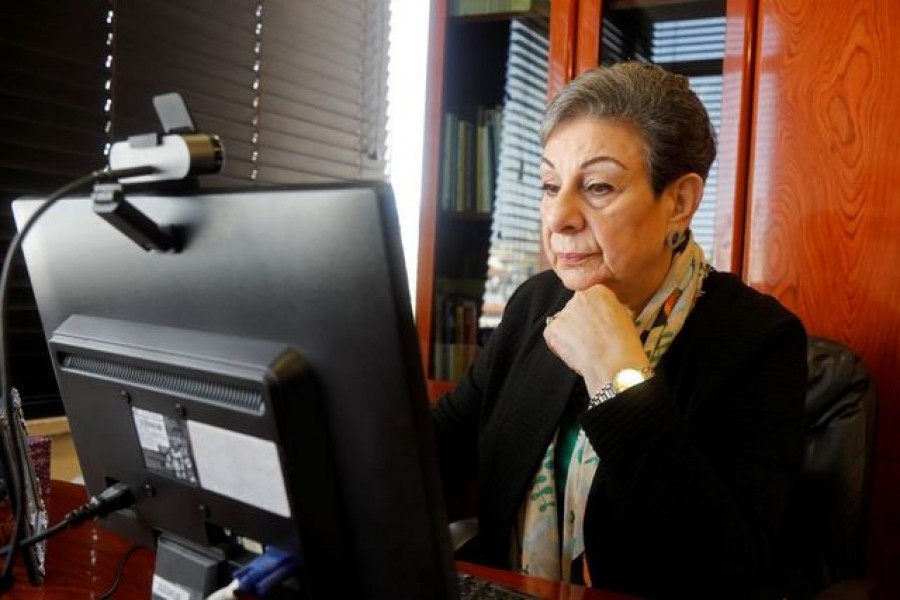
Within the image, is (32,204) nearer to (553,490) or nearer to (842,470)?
(553,490)

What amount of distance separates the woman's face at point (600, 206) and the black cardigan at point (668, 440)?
15 centimetres

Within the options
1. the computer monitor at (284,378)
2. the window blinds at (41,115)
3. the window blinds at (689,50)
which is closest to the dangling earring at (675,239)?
the window blinds at (689,50)

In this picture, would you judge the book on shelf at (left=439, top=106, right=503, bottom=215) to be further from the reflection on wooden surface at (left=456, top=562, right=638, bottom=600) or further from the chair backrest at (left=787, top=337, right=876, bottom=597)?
the reflection on wooden surface at (left=456, top=562, right=638, bottom=600)

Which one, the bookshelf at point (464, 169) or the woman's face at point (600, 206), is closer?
the woman's face at point (600, 206)

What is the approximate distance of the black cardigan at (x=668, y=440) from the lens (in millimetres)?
951

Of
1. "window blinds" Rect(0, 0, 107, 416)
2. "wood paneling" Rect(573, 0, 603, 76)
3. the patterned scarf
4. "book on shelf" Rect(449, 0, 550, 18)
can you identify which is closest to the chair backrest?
the patterned scarf

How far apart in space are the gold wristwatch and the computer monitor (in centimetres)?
50

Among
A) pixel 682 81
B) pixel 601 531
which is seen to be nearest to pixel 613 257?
pixel 682 81

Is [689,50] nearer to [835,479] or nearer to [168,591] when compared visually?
[835,479]

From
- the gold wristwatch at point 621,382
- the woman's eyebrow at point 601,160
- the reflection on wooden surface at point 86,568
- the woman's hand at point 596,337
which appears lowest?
the reflection on wooden surface at point 86,568

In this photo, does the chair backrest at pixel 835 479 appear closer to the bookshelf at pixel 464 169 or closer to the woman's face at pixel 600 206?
the woman's face at pixel 600 206

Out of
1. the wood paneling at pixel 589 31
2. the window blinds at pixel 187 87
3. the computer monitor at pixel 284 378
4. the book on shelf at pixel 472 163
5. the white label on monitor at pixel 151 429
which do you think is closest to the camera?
the computer monitor at pixel 284 378

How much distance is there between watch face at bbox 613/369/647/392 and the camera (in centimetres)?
99

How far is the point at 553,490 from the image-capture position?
124cm
